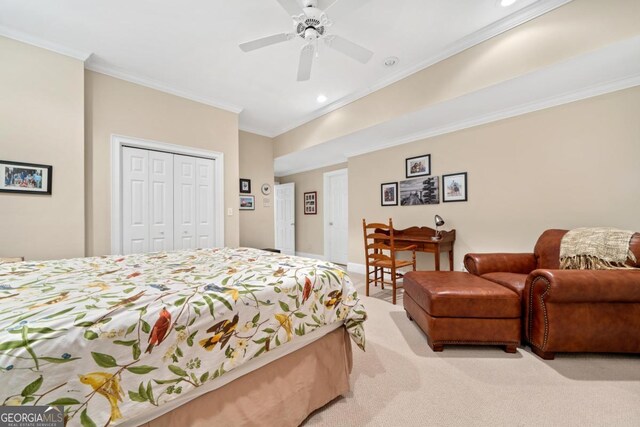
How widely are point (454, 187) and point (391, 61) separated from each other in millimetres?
1834

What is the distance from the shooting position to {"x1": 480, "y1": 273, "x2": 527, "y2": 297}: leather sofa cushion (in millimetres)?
2037

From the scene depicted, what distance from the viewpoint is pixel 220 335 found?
94 cm

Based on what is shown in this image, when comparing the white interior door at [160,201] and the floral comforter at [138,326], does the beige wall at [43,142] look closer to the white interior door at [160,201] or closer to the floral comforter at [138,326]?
the white interior door at [160,201]

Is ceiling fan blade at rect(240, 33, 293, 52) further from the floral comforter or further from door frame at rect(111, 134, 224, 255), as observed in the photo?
door frame at rect(111, 134, 224, 255)

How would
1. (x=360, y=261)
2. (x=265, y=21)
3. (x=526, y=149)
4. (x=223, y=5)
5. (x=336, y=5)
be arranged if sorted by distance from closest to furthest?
1. (x=336, y=5)
2. (x=223, y=5)
3. (x=265, y=21)
4. (x=526, y=149)
5. (x=360, y=261)

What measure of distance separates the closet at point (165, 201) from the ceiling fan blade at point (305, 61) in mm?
2072

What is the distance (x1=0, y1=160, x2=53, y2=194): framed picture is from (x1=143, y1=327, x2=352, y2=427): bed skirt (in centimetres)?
286

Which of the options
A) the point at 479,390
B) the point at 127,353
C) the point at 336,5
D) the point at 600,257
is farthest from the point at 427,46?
the point at 127,353

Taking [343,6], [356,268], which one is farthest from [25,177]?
[356,268]

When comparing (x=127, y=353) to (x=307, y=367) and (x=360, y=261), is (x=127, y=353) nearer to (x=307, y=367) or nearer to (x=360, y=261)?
(x=307, y=367)

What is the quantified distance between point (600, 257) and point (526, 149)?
1404 millimetres

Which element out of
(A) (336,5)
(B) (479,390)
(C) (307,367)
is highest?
(A) (336,5)

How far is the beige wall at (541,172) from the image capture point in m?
2.39

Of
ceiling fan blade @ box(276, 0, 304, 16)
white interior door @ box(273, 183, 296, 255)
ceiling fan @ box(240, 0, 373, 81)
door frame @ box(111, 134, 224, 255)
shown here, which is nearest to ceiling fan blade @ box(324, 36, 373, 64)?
ceiling fan @ box(240, 0, 373, 81)
